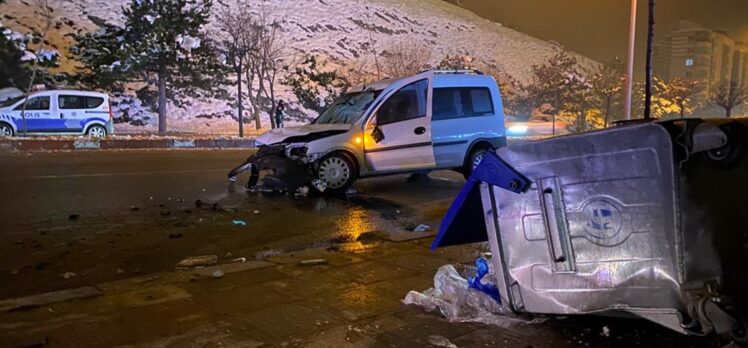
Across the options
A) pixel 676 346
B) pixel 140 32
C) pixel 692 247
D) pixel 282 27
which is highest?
pixel 282 27

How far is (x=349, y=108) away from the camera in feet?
36.1

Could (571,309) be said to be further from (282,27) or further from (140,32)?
(282,27)

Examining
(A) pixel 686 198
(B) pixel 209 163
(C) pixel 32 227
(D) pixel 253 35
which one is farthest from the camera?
(D) pixel 253 35

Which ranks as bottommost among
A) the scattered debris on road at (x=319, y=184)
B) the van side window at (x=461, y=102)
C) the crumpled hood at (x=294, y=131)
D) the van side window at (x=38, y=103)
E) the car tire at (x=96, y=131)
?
the scattered debris on road at (x=319, y=184)

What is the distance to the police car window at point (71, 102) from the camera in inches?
868

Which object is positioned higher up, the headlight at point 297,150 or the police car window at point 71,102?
the police car window at point 71,102

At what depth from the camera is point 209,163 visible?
15.2 m

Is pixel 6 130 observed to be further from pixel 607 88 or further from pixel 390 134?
pixel 607 88

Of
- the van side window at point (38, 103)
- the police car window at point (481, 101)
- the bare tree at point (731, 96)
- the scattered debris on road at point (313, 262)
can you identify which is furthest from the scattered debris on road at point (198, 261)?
the bare tree at point (731, 96)

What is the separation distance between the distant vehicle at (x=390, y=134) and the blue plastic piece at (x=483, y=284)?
19.0 feet

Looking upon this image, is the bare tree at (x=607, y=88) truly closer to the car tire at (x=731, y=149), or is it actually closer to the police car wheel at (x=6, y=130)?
the police car wheel at (x=6, y=130)

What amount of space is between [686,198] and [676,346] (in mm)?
1188

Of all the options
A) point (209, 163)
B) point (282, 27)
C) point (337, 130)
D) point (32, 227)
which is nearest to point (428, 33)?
point (282, 27)

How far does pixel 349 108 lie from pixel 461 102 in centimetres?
215
